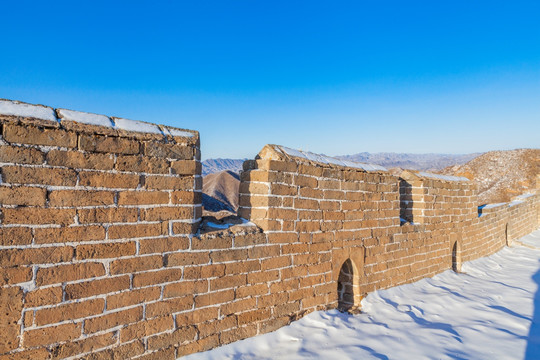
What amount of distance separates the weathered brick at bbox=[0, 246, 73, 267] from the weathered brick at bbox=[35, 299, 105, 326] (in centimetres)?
31

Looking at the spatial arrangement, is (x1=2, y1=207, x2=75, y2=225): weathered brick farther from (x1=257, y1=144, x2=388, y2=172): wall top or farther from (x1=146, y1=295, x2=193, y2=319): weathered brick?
(x1=257, y1=144, x2=388, y2=172): wall top

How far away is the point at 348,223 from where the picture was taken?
394 centimetres

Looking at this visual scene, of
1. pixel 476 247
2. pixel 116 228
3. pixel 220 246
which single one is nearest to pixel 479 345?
pixel 220 246

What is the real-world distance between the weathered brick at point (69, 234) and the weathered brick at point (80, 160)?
1.36 feet

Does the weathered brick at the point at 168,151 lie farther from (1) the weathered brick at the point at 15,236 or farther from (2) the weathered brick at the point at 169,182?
(1) the weathered brick at the point at 15,236

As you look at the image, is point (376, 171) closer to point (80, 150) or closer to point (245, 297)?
point (245, 297)

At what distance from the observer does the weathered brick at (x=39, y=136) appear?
1.91 m

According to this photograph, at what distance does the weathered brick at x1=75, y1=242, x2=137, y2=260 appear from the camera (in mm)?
2113

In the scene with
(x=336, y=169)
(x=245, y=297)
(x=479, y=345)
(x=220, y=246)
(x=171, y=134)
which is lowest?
(x=479, y=345)

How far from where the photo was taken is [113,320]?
222cm

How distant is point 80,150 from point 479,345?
3925mm

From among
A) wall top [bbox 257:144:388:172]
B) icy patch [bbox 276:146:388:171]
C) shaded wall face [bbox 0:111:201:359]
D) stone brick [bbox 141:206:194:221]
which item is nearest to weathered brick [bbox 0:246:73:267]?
shaded wall face [bbox 0:111:201:359]

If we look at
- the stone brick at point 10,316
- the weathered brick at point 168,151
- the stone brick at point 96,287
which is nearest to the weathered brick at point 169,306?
the stone brick at point 96,287

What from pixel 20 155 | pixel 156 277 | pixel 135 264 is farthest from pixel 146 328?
pixel 20 155
